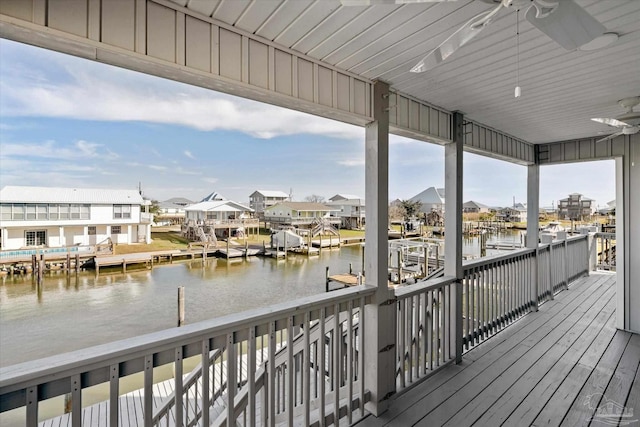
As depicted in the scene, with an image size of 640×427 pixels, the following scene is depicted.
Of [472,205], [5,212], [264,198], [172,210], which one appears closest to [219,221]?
[172,210]

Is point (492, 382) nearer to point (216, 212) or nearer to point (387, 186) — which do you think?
point (387, 186)

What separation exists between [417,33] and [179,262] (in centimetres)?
1885

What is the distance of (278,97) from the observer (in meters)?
1.81

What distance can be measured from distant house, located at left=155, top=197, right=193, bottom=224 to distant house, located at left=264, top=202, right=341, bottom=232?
357 cm

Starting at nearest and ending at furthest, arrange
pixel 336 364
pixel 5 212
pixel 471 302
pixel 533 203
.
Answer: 1. pixel 336 364
2. pixel 471 302
3. pixel 533 203
4. pixel 5 212

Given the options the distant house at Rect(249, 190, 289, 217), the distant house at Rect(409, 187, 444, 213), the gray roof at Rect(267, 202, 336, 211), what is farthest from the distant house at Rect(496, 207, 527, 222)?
the distant house at Rect(249, 190, 289, 217)

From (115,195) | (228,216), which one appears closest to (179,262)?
(228,216)

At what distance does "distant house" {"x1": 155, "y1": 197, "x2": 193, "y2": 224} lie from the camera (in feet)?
37.0

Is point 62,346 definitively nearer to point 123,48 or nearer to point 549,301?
point 123,48

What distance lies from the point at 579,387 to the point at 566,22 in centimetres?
286

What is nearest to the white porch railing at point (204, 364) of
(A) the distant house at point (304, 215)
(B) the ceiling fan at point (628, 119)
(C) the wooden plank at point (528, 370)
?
(C) the wooden plank at point (528, 370)

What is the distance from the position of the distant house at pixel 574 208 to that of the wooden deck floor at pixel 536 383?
9.17 meters

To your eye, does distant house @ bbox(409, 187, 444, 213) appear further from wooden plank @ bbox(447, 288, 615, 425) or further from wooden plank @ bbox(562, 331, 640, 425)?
wooden plank @ bbox(562, 331, 640, 425)

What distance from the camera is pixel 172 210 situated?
40.7 ft
